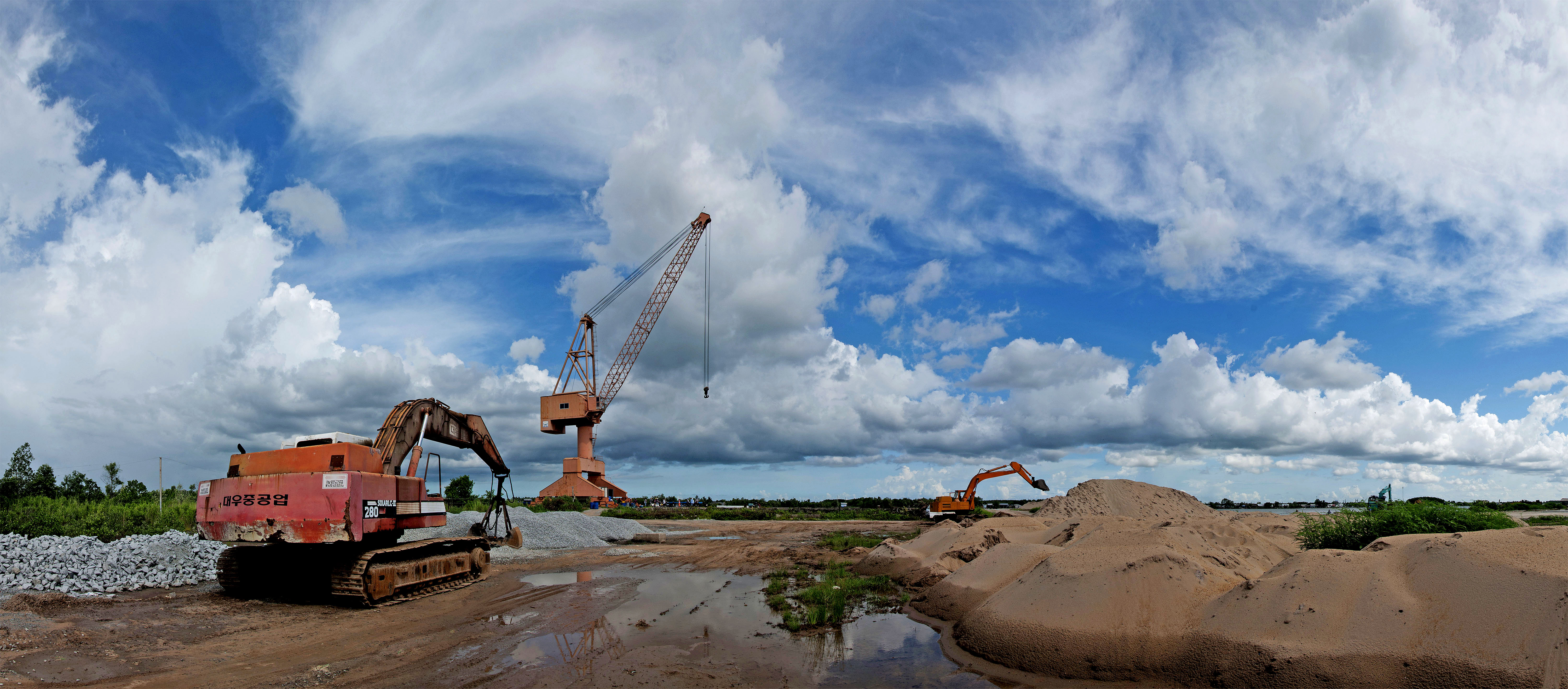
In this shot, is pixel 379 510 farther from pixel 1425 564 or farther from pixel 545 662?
pixel 1425 564

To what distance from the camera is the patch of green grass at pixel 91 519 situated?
19.6 metres

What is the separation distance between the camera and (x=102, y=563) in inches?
609

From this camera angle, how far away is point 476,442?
59.4 feet

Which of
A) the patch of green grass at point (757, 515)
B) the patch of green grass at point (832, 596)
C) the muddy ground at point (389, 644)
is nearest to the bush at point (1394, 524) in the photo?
the patch of green grass at point (832, 596)

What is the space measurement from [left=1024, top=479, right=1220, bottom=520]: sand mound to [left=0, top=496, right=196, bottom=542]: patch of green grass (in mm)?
26421

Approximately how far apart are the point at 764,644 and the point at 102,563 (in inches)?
615

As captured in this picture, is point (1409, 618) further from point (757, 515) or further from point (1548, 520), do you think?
point (757, 515)

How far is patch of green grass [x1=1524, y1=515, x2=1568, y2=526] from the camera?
2902cm

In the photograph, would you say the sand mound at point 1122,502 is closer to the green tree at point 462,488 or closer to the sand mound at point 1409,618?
the sand mound at point 1409,618

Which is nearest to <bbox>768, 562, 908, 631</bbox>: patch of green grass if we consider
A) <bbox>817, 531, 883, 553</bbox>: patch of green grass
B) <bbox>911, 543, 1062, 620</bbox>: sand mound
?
<bbox>911, 543, 1062, 620</bbox>: sand mound

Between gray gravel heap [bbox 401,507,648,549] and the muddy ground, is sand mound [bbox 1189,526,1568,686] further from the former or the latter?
gray gravel heap [bbox 401,507,648,549]

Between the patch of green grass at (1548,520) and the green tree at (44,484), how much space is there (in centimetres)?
7287

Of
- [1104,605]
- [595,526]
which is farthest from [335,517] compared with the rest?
[595,526]

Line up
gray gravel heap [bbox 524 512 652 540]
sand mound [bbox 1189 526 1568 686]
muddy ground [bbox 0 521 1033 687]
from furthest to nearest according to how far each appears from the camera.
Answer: gray gravel heap [bbox 524 512 652 540]
muddy ground [bbox 0 521 1033 687]
sand mound [bbox 1189 526 1568 686]
